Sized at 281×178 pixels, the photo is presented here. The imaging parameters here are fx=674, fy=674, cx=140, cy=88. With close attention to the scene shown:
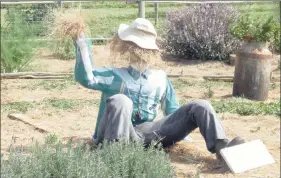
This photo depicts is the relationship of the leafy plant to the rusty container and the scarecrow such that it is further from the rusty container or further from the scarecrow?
the scarecrow

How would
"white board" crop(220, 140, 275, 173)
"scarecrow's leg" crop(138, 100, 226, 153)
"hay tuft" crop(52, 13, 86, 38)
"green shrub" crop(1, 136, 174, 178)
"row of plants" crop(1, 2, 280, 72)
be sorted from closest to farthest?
1. "green shrub" crop(1, 136, 174, 178)
2. "hay tuft" crop(52, 13, 86, 38)
3. "white board" crop(220, 140, 275, 173)
4. "scarecrow's leg" crop(138, 100, 226, 153)
5. "row of plants" crop(1, 2, 280, 72)

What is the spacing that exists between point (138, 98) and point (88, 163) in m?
1.33

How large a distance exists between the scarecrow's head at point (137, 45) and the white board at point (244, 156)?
77 cm

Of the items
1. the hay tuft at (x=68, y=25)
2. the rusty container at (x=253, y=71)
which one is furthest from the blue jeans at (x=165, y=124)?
the rusty container at (x=253, y=71)

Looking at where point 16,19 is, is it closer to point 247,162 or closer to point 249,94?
point 249,94

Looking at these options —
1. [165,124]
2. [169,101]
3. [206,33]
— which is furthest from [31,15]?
[165,124]

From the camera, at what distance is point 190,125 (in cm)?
459

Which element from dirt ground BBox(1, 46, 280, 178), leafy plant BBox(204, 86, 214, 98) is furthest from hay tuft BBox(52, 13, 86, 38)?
leafy plant BBox(204, 86, 214, 98)

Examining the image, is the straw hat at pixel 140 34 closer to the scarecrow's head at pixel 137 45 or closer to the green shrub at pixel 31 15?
the scarecrow's head at pixel 137 45

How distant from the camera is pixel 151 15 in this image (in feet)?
38.4

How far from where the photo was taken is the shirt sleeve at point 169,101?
184 inches

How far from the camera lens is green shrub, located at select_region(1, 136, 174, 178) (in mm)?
3086

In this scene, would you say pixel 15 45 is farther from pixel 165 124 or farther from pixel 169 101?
pixel 165 124

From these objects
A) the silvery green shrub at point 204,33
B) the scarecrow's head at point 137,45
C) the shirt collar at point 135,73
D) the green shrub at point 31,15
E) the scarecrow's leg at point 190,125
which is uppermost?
the scarecrow's head at point 137,45
